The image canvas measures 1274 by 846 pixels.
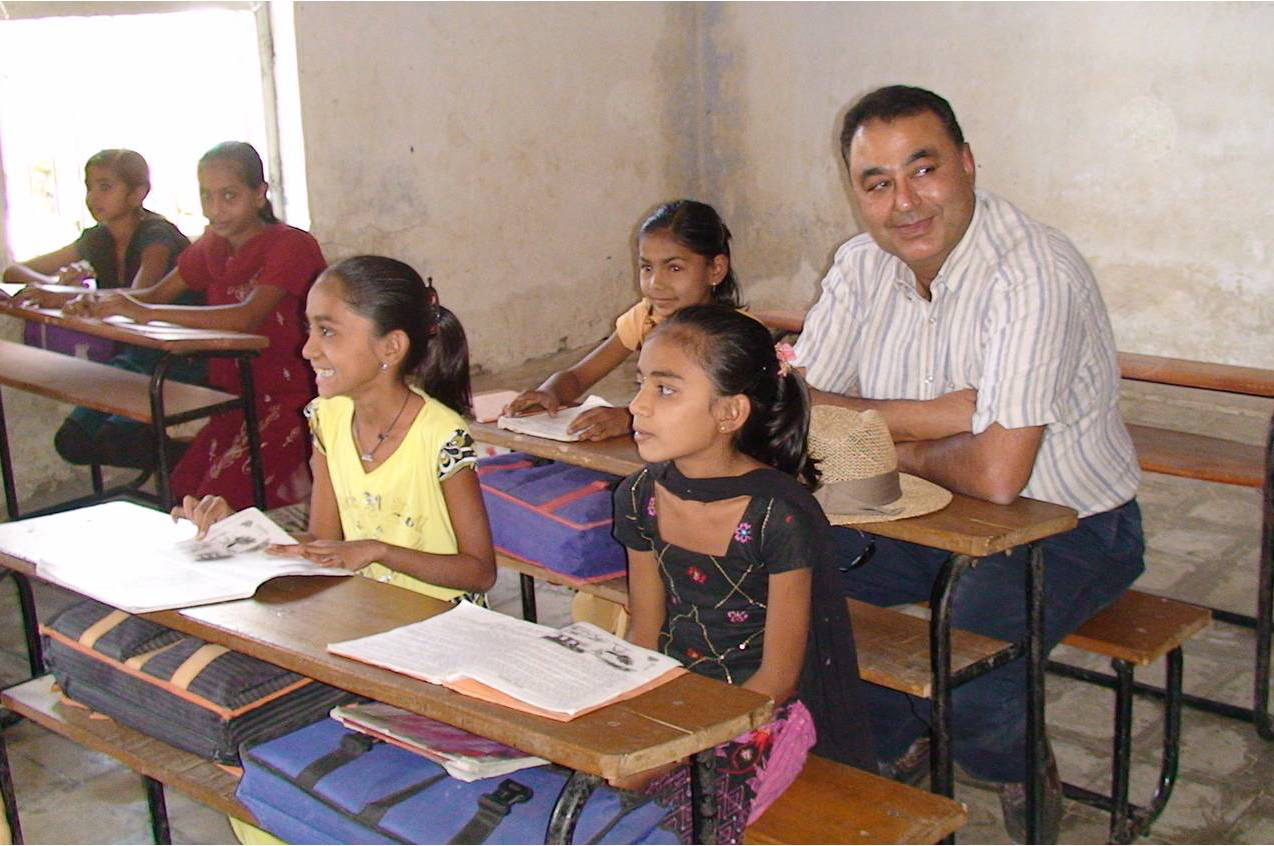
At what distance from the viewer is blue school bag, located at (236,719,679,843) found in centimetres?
172

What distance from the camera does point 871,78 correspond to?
7.52 m

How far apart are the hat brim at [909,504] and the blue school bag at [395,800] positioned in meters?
0.73

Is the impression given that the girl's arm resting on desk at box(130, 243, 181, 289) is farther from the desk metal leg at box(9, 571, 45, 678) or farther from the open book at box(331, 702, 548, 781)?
the open book at box(331, 702, 548, 781)

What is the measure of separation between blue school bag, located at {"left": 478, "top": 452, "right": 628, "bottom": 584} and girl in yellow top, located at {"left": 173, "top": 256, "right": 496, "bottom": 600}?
1.03 ft

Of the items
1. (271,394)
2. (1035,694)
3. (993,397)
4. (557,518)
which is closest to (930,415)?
(993,397)

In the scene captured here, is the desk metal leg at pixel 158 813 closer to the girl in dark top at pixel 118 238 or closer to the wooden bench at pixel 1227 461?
the wooden bench at pixel 1227 461

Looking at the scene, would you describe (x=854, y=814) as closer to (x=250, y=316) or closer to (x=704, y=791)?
(x=704, y=791)

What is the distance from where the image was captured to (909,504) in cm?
234

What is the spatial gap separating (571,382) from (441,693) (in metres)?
1.86

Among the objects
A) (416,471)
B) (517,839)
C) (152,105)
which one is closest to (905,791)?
(517,839)

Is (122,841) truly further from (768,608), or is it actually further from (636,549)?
(768,608)

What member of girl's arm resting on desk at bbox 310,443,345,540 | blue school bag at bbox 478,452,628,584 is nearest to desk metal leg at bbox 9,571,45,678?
girl's arm resting on desk at bbox 310,443,345,540

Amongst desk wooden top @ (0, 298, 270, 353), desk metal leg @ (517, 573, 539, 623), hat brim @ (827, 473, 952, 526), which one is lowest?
desk metal leg @ (517, 573, 539, 623)

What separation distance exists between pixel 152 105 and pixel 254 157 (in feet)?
6.20
